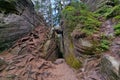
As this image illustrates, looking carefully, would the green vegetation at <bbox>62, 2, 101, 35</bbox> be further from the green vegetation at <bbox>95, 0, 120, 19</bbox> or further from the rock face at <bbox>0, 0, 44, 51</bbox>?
the rock face at <bbox>0, 0, 44, 51</bbox>

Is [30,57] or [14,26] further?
[14,26]

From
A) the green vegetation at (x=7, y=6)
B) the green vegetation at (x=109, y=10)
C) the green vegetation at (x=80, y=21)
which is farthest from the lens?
the green vegetation at (x=7, y=6)

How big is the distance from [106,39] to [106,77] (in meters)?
2.36

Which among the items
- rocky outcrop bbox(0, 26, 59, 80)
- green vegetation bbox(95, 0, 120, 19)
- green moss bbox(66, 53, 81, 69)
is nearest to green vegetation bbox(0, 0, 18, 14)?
rocky outcrop bbox(0, 26, 59, 80)

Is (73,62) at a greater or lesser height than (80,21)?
lesser

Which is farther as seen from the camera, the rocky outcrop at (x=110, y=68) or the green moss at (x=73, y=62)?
the green moss at (x=73, y=62)

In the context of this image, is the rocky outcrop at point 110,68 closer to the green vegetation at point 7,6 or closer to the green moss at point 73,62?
the green moss at point 73,62

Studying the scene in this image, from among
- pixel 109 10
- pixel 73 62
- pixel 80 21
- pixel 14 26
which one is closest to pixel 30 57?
pixel 73 62

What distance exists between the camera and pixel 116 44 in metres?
6.55

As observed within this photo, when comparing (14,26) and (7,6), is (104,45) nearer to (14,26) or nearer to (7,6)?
(14,26)

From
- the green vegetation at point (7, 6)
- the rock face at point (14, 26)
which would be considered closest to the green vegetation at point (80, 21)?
the rock face at point (14, 26)

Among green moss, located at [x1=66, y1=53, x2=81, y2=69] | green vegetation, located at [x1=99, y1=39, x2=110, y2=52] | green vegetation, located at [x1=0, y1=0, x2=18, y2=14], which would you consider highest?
green vegetation, located at [x1=0, y1=0, x2=18, y2=14]

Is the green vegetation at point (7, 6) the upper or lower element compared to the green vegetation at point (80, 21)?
upper

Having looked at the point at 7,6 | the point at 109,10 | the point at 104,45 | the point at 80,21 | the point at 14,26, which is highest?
the point at 7,6
